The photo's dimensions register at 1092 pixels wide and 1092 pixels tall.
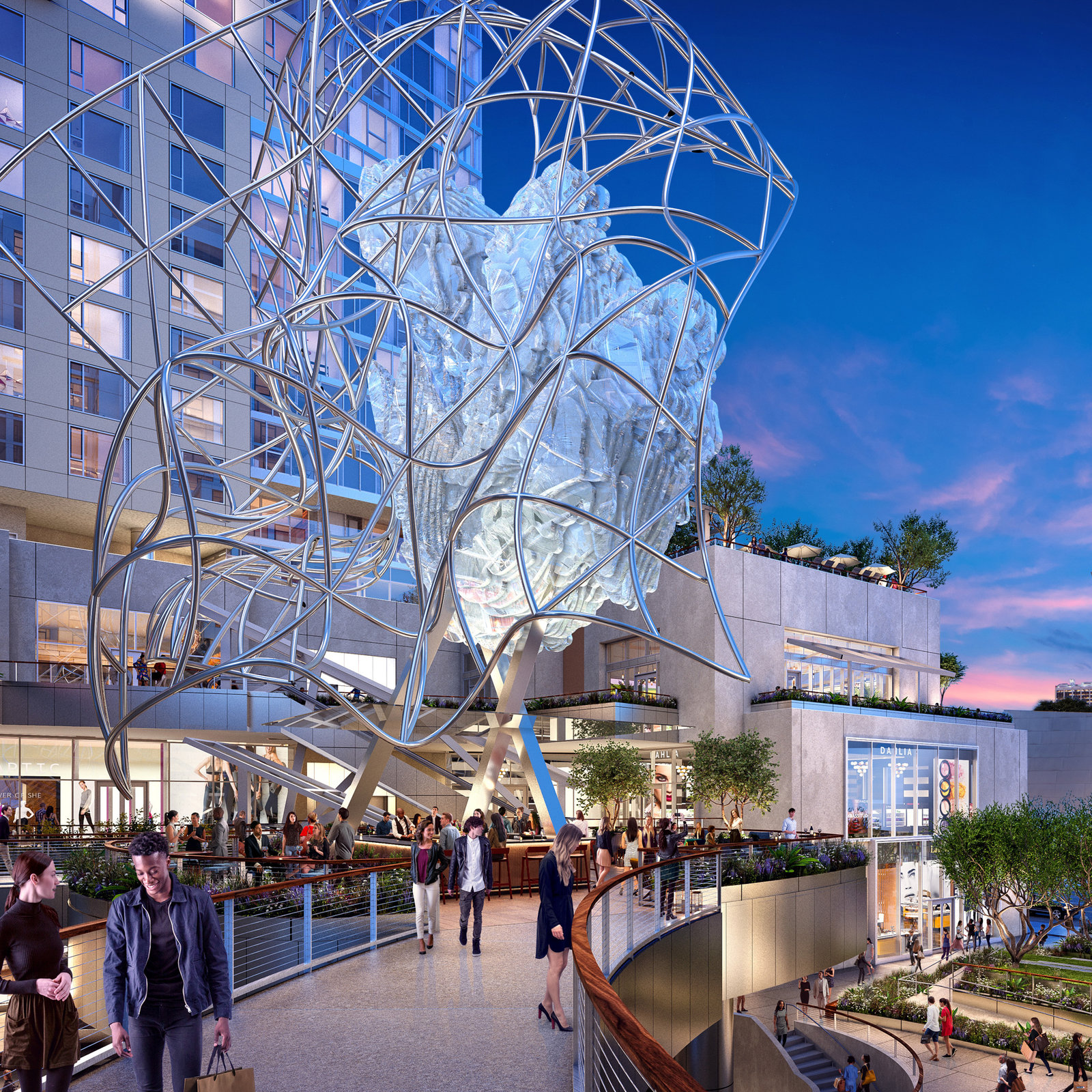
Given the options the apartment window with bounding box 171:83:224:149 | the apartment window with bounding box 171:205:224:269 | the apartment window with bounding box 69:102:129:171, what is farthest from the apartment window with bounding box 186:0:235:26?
the apartment window with bounding box 171:205:224:269

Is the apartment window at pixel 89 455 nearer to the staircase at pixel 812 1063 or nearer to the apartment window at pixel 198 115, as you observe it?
the apartment window at pixel 198 115

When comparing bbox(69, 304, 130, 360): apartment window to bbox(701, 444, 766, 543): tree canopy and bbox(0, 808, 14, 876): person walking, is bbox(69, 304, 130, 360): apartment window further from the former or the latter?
bbox(701, 444, 766, 543): tree canopy

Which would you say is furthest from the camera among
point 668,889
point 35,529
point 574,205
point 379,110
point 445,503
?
point 379,110

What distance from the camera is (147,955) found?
5.21 m

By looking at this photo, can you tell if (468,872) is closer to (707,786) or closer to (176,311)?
(707,786)

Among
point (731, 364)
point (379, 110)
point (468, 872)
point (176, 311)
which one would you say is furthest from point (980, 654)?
point (468, 872)

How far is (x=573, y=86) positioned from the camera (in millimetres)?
17250

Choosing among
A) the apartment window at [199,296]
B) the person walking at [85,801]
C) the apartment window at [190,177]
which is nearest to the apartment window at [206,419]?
the apartment window at [199,296]

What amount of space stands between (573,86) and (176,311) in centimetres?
3136

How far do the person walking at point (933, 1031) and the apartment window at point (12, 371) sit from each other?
123 ft

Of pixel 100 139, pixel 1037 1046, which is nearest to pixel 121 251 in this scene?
pixel 100 139

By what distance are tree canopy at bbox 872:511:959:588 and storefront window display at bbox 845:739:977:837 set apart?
1482 centimetres

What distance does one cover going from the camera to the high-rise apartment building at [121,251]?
128 feet

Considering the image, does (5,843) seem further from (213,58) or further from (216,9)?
(216,9)
